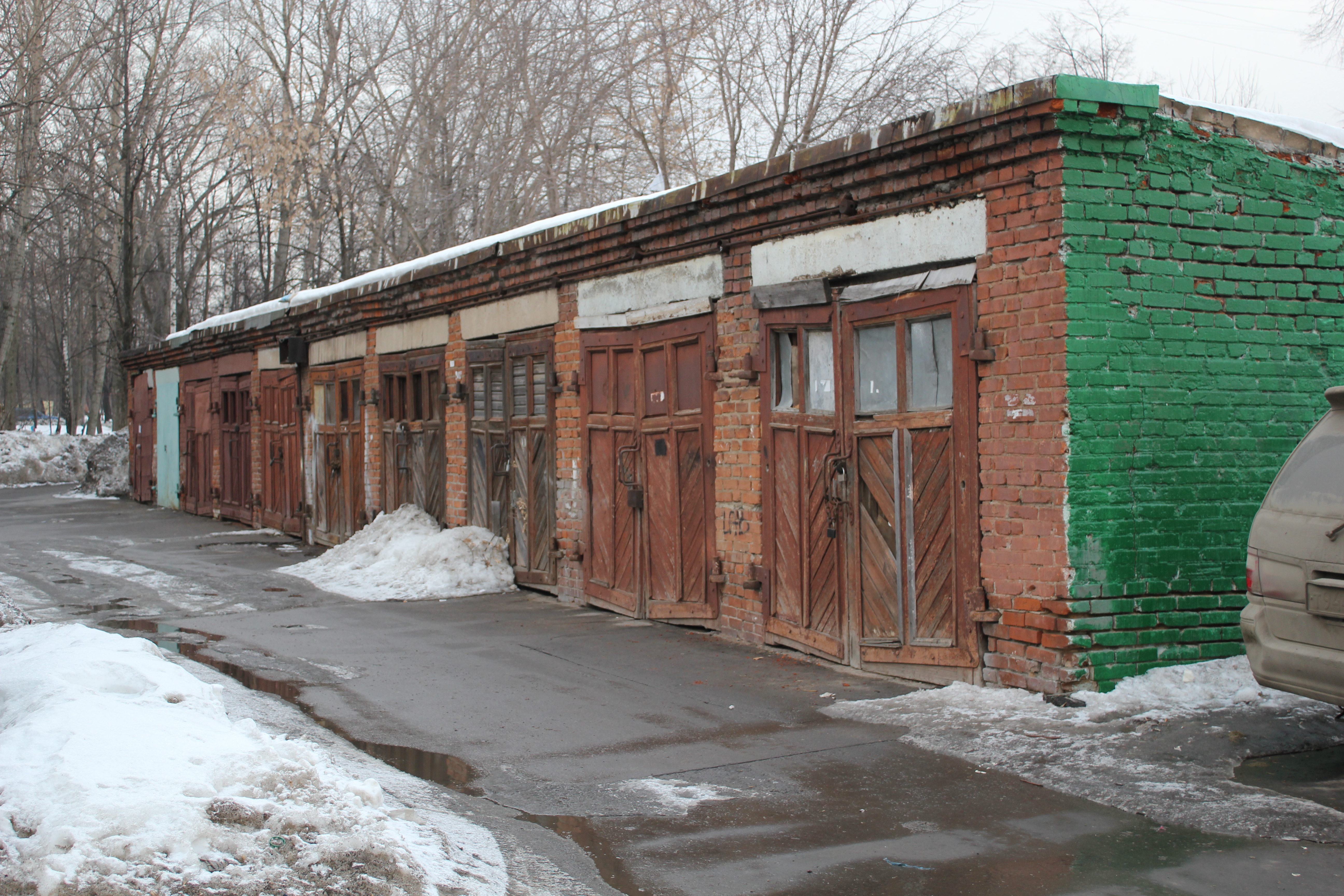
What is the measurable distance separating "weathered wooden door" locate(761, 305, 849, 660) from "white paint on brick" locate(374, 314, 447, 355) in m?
5.72

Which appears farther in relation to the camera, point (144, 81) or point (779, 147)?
point (144, 81)

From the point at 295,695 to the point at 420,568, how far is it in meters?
4.77

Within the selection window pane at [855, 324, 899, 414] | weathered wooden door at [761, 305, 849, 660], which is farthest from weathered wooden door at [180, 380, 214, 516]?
window pane at [855, 324, 899, 414]

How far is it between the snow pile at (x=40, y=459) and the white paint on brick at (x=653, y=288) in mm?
22816

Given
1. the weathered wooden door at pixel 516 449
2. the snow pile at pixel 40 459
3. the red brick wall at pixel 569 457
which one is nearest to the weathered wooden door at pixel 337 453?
the weathered wooden door at pixel 516 449

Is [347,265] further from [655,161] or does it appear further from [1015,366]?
[1015,366]

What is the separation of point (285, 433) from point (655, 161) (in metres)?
10.7

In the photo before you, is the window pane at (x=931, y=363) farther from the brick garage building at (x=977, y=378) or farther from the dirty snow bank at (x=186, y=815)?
the dirty snow bank at (x=186, y=815)

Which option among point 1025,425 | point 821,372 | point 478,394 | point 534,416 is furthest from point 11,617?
point 1025,425

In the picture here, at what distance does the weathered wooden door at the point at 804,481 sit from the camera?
738 centimetres

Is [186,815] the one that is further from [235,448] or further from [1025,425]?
[235,448]

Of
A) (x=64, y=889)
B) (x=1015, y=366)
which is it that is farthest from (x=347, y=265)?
(x=64, y=889)

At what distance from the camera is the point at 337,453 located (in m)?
15.5

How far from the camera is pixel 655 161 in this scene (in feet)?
80.2
